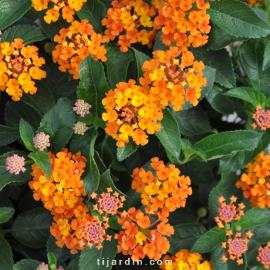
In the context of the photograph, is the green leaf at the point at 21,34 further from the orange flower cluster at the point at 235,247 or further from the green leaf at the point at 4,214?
the orange flower cluster at the point at 235,247

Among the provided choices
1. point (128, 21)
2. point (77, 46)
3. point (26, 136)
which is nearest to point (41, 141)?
point (26, 136)

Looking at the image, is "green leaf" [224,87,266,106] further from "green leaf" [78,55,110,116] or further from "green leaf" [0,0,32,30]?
"green leaf" [0,0,32,30]

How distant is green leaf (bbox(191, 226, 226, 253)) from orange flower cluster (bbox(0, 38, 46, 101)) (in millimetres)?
547

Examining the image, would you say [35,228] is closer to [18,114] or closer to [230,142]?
[18,114]

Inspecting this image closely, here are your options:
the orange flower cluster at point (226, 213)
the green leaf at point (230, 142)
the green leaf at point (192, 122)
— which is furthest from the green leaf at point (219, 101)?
the orange flower cluster at point (226, 213)

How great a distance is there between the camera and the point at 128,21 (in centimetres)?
82

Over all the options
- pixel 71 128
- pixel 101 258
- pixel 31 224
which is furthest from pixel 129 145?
pixel 31 224

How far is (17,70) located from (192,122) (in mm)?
481

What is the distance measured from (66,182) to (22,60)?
1.02ft

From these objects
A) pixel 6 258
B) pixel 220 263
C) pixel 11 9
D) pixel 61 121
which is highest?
pixel 11 9

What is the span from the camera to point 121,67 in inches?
33.9

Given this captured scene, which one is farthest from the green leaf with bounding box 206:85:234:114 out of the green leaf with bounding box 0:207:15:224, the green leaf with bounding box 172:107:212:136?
the green leaf with bounding box 0:207:15:224

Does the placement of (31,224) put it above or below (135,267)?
above

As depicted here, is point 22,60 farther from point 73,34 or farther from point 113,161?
point 113,161
